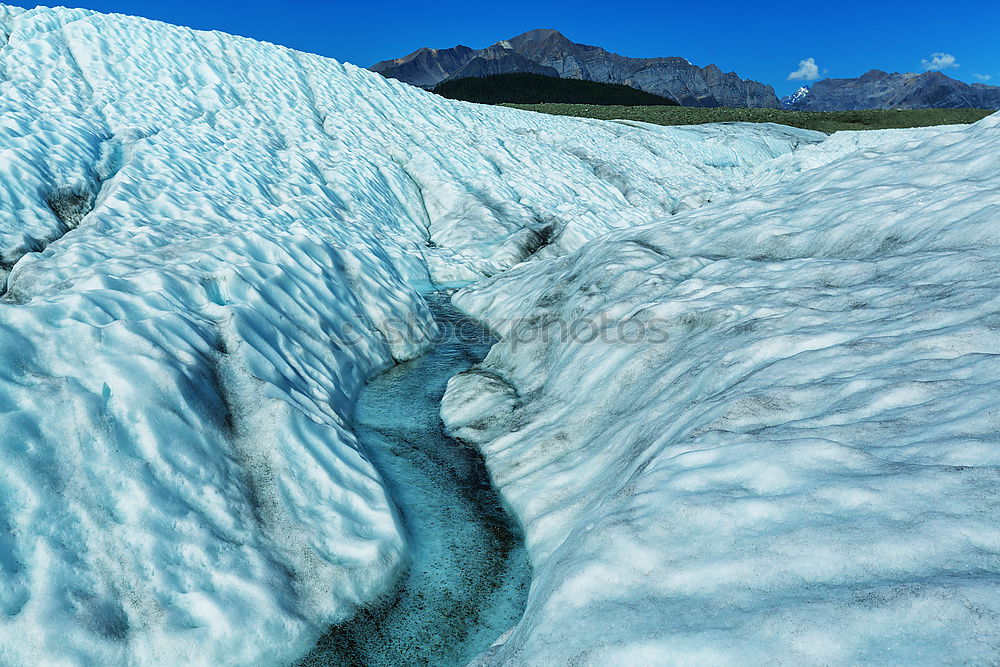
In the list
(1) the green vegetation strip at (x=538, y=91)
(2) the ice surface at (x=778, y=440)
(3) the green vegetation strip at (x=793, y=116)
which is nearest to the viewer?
(2) the ice surface at (x=778, y=440)

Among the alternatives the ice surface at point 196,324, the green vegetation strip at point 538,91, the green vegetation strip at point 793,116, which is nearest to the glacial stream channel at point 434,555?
the ice surface at point 196,324

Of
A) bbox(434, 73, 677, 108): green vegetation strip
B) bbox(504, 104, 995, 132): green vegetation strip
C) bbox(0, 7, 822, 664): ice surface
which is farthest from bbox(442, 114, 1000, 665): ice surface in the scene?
bbox(434, 73, 677, 108): green vegetation strip

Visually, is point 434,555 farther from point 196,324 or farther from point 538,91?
point 538,91

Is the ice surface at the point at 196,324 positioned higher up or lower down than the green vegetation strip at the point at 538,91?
lower down

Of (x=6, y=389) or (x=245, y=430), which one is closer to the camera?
(x=6, y=389)

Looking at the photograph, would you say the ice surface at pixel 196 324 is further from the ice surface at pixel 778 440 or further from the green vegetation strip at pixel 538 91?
the green vegetation strip at pixel 538 91

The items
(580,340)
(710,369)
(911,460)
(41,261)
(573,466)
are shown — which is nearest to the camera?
(911,460)

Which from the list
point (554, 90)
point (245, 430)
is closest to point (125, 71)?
point (245, 430)

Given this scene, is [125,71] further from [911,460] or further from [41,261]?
[911,460]
